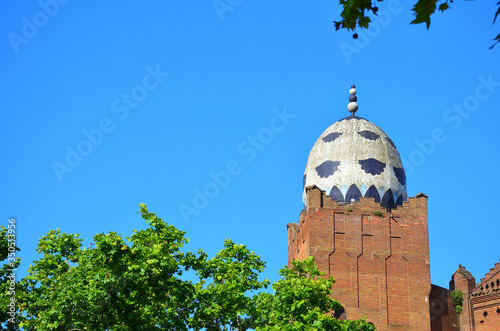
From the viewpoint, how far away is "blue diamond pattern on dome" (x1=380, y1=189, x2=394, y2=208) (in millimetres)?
40438

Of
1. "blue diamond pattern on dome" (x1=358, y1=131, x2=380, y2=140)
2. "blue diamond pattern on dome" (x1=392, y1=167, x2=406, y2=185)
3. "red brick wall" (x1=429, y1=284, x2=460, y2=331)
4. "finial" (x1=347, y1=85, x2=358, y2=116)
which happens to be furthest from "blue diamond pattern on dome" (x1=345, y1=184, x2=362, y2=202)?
"red brick wall" (x1=429, y1=284, x2=460, y2=331)

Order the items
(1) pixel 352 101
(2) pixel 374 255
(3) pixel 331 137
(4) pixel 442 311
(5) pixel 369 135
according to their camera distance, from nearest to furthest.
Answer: (2) pixel 374 255, (4) pixel 442 311, (5) pixel 369 135, (3) pixel 331 137, (1) pixel 352 101

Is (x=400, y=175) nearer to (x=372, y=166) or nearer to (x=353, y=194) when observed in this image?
(x=372, y=166)

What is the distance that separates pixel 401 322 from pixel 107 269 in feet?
61.4

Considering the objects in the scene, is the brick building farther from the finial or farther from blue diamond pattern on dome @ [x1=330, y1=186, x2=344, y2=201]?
the finial

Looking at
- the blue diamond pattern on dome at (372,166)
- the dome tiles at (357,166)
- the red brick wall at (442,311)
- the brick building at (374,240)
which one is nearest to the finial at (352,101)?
the brick building at (374,240)

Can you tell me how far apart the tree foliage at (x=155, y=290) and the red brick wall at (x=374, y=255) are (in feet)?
25.3

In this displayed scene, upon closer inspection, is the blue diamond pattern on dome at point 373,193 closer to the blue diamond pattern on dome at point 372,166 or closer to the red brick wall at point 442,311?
the blue diamond pattern on dome at point 372,166

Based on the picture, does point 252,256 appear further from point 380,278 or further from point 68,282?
point 380,278

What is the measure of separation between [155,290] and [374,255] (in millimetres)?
16755

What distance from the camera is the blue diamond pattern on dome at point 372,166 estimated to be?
40.7m

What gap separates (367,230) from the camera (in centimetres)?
3903

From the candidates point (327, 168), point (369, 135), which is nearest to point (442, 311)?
point (327, 168)

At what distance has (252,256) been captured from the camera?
28.8 m
